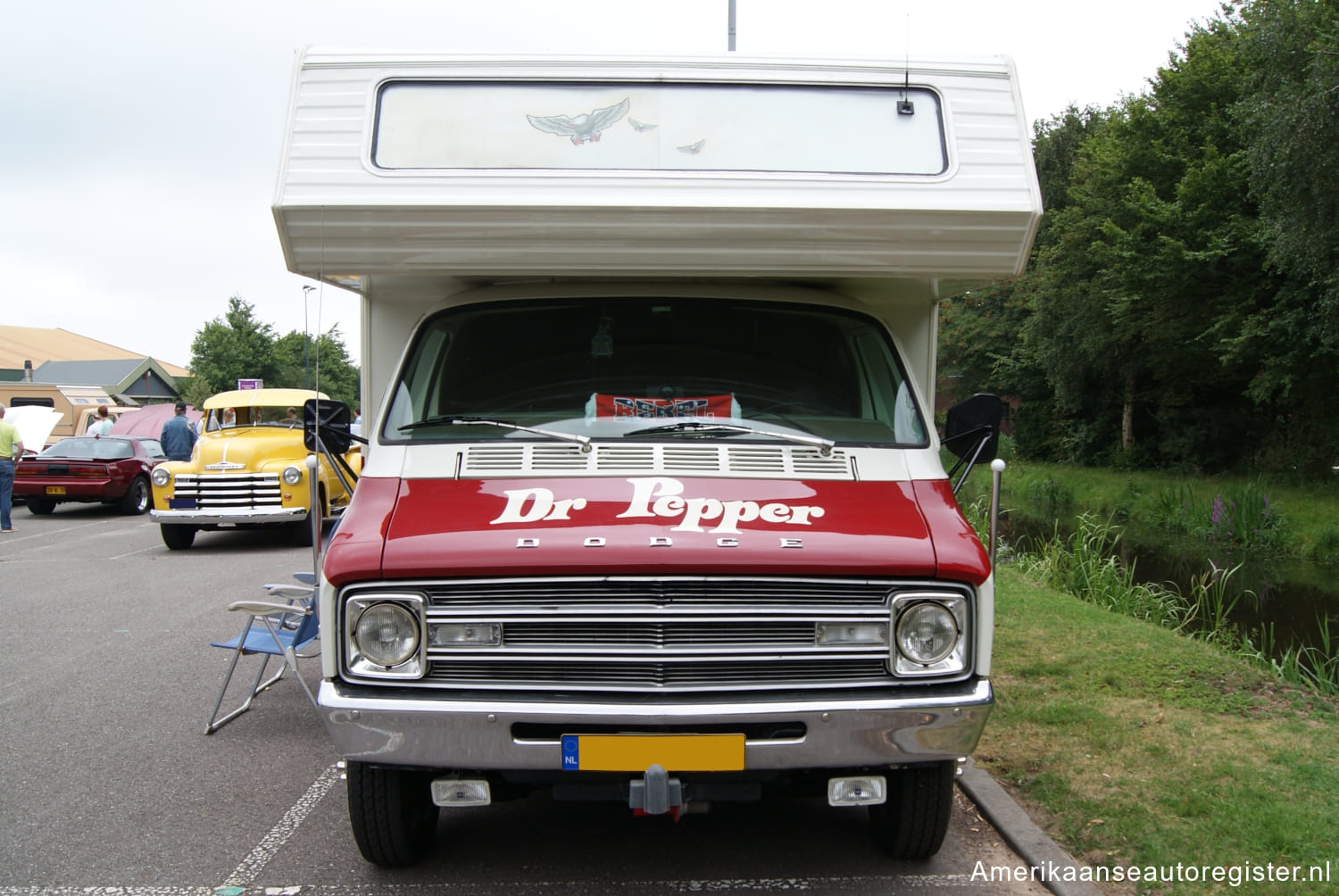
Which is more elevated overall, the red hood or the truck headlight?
the red hood

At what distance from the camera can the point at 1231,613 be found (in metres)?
12.3

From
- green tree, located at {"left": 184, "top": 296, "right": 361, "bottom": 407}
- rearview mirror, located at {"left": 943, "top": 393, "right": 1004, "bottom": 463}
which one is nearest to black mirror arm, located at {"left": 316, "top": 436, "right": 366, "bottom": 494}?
rearview mirror, located at {"left": 943, "top": 393, "right": 1004, "bottom": 463}

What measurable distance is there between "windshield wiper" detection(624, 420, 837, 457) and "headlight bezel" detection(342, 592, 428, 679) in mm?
1155

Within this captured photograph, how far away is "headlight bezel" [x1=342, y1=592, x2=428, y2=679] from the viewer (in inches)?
142

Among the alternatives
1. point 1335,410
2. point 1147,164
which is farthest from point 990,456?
point 1147,164

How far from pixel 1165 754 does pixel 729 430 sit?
2.66m

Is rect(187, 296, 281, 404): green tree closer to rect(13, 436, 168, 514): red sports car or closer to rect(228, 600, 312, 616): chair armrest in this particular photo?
rect(13, 436, 168, 514): red sports car

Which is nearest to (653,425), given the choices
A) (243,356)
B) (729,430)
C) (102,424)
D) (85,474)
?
(729,430)

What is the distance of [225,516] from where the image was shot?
44.2ft

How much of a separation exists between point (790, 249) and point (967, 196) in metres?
0.71

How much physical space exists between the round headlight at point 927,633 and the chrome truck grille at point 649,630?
0.18ft

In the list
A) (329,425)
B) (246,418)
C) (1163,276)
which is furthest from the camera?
(1163,276)

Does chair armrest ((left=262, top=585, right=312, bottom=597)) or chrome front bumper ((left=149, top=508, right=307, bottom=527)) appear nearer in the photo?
chair armrest ((left=262, top=585, right=312, bottom=597))

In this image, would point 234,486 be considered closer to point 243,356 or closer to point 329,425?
point 329,425
